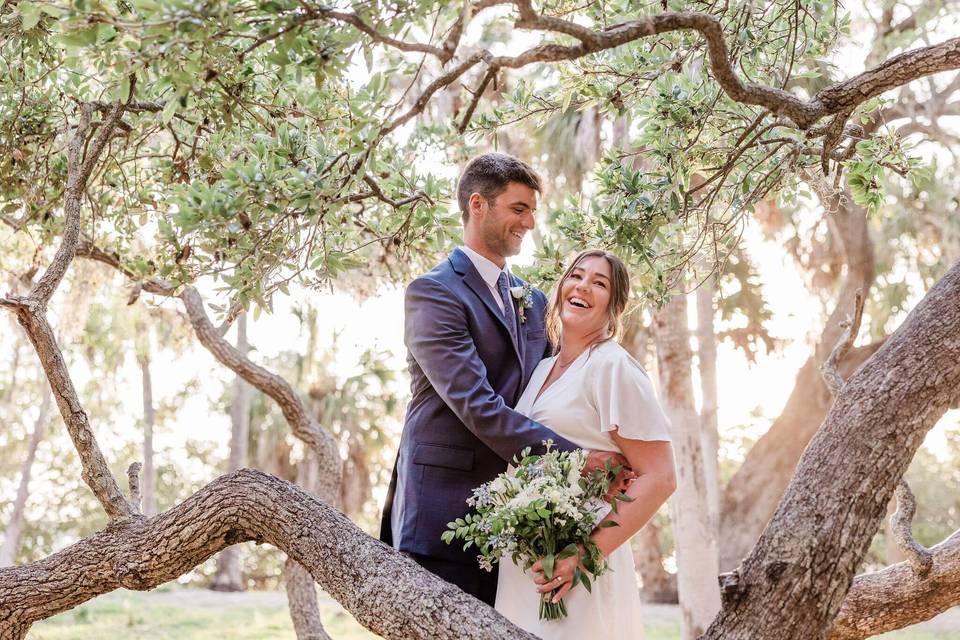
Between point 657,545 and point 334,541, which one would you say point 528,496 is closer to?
point 334,541

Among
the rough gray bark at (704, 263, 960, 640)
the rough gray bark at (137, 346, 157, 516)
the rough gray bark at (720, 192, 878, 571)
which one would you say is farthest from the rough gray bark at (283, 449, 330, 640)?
the rough gray bark at (137, 346, 157, 516)

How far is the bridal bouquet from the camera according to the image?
2.68 metres

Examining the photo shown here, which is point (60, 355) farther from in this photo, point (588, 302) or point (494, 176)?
point (588, 302)

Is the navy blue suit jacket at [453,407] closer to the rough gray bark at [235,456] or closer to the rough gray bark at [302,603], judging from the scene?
the rough gray bark at [302,603]

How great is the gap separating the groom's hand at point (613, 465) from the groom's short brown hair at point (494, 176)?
3.79ft

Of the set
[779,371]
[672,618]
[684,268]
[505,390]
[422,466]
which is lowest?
[672,618]

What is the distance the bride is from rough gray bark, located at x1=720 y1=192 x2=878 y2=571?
9608 millimetres

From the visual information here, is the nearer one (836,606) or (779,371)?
(836,606)

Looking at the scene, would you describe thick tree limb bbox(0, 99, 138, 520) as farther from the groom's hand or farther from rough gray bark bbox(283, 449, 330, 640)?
rough gray bark bbox(283, 449, 330, 640)

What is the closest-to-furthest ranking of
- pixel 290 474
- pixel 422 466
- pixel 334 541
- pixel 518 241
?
pixel 334 541, pixel 422 466, pixel 518 241, pixel 290 474

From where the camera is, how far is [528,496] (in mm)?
2674

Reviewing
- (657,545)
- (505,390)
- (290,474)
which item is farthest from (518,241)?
(290,474)

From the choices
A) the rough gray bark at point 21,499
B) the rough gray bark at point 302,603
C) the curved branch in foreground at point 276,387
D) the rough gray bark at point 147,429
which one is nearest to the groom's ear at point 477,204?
the curved branch in foreground at point 276,387

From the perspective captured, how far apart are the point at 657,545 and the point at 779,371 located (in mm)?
3272
